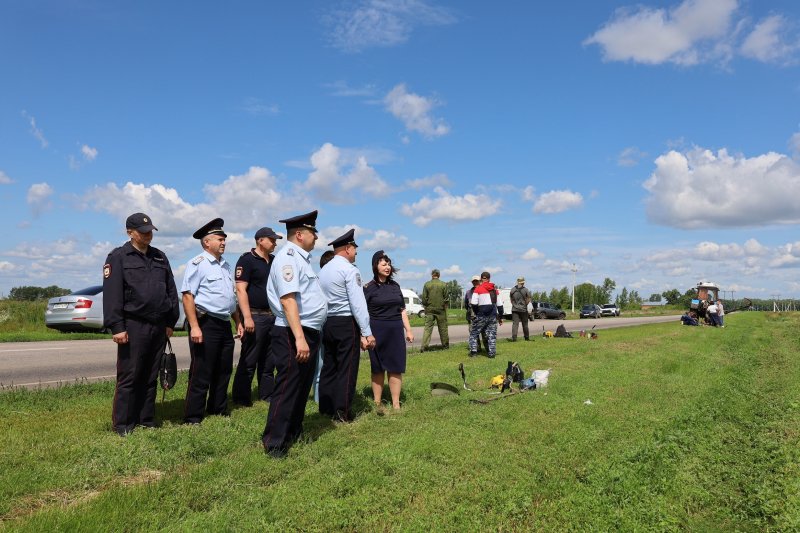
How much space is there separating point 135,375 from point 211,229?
1785 millimetres

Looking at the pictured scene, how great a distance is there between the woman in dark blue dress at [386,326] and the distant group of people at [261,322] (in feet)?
0.04

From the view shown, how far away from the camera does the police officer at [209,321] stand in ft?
19.4

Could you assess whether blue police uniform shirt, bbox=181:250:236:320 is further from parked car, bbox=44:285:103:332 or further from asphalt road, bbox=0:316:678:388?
parked car, bbox=44:285:103:332

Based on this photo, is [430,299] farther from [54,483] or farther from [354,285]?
[54,483]

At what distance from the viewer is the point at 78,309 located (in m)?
16.8

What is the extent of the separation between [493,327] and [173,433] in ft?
28.3

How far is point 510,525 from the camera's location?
357 cm

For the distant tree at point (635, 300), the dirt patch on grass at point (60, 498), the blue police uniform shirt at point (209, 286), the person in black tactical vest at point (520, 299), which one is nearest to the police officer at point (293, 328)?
the dirt patch on grass at point (60, 498)

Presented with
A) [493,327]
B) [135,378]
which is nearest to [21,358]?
[135,378]

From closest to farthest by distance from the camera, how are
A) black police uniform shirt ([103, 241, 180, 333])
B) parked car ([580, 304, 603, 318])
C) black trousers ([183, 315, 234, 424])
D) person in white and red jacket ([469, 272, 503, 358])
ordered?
1. black police uniform shirt ([103, 241, 180, 333])
2. black trousers ([183, 315, 234, 424])
3. person in white and red jacket ([469, 272, 503, 358])
4. parked car ([580, 304, 603, 318])

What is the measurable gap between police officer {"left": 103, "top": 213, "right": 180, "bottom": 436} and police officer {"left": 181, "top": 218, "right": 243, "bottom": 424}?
359mm

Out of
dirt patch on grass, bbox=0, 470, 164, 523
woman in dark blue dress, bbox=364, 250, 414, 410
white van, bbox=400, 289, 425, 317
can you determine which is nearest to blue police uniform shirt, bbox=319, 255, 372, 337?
woman in dark blue dress, bbox=364, 250, 414, 410

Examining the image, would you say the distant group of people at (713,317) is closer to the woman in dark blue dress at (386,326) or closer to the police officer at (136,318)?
the woman in dark blue dress at (386,326)

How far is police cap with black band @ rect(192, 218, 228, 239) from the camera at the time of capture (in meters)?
6.27
